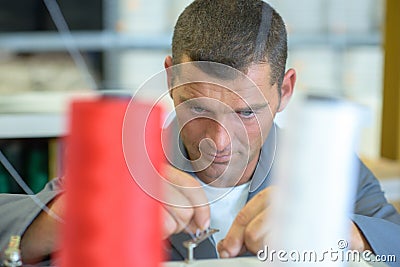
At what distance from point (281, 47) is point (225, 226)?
15 centimetres

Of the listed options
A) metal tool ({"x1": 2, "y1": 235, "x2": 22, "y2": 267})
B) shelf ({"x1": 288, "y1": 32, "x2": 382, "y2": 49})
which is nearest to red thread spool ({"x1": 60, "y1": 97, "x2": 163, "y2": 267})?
metal tool ({"x1": 2, "y1": 235, "x2": 22, "y2": 267})

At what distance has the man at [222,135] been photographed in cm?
54

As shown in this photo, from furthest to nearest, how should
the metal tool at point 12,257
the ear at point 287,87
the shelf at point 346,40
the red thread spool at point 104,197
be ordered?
the shelf at point 346,40
the ear at point 287,87
the metal tool at point 12,257
the red thread spool at point 104,197

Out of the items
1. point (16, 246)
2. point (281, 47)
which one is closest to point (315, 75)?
point (281, 47)

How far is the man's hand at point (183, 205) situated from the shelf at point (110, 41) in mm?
114

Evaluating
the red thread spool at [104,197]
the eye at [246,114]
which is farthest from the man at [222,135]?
the red thread spool at [104,197]

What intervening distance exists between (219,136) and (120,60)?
0.18 m

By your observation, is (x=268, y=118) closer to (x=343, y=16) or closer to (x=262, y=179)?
(x=262, y=179)

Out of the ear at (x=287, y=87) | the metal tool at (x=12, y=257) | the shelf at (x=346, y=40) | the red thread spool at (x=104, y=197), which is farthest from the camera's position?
the shelf at (x=346, y=40)

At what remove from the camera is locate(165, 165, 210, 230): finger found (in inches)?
21.4

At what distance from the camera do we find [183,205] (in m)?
0.54

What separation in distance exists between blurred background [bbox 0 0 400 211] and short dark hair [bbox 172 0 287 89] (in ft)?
0.11

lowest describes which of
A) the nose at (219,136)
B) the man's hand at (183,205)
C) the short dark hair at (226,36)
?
the man's hand at (183,205)

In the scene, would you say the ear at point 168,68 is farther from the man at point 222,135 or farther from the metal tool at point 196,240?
the metal tool at point 196,240
